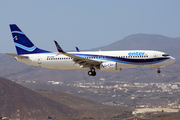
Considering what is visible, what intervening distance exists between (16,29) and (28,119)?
2568 inches

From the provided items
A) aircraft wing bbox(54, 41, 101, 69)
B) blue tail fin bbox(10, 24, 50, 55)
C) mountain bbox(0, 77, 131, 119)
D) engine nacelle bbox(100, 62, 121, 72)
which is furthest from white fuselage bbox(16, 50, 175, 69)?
mountain bbox(0, 77, 131, 119)

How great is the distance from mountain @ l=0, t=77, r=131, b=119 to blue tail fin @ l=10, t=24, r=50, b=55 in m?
64.8

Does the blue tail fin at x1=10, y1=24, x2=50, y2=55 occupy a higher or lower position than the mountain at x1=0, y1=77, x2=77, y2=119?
higher

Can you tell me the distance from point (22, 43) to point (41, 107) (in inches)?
2923

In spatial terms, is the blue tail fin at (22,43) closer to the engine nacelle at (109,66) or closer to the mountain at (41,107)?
the engine nacelle at (109,66)

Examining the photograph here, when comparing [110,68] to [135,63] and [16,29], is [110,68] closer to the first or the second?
[135,63]

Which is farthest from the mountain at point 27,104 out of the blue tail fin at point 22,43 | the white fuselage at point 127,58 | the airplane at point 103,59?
the white fuselage at point 127,58

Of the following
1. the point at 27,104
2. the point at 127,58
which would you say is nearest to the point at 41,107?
the point at 27,104

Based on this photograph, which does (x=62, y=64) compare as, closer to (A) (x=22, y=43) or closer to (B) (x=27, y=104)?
(A) (x=22, y=43)

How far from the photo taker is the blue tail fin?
208ft

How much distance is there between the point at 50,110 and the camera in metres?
134

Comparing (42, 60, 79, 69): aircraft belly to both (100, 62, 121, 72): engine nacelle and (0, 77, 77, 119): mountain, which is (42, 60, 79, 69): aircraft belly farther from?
(0, 77, 77, 119): mountain

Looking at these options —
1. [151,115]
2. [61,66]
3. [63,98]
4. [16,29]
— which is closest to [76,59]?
[61,66]

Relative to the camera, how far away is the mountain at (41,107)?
128 meters
